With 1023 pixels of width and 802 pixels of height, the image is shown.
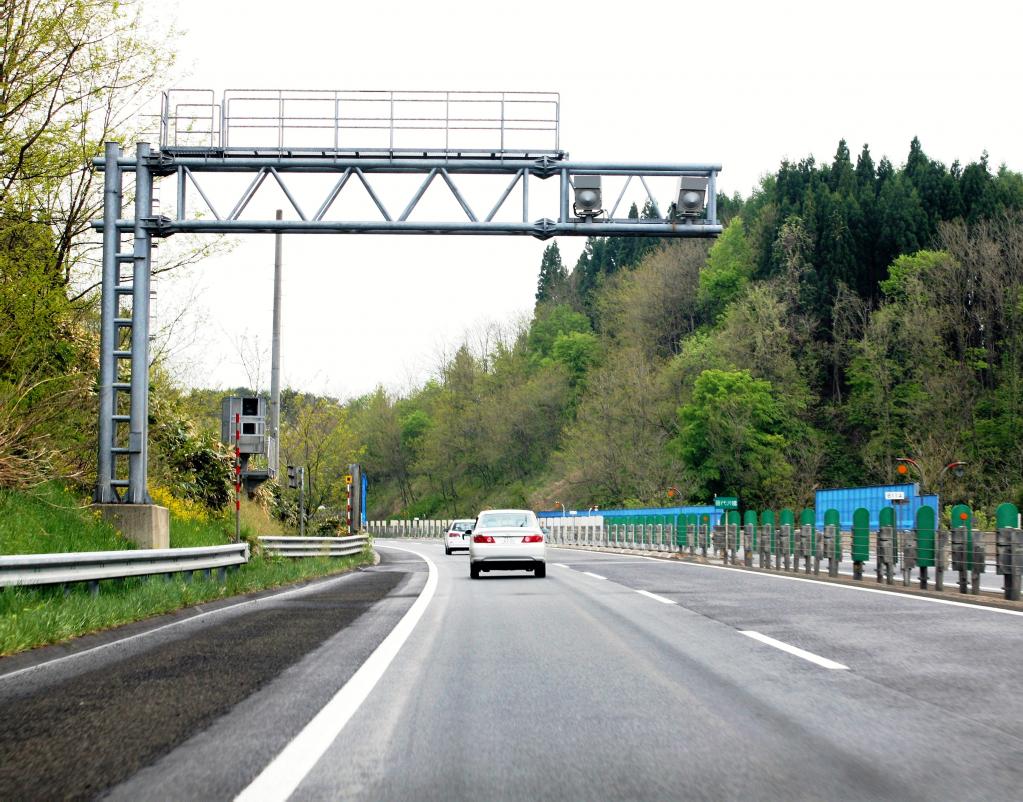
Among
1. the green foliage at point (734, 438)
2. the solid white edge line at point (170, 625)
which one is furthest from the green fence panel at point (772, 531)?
the green foliage at point (734, 438)

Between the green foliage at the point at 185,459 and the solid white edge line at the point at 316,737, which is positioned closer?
the solid white edge line at the point at 316,737

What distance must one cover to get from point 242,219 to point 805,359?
76.3 metres

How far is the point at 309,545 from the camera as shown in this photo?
1219 inches

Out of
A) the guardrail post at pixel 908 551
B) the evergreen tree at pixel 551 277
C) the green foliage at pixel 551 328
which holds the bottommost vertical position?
the guardrail post at pixel 908 551

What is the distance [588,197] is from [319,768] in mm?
17674

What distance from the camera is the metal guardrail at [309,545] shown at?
92.3ft

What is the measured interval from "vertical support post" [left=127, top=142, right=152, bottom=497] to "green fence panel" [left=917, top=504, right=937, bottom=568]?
1260 centimetres

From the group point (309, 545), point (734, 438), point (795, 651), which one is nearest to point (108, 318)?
point (309, 545)

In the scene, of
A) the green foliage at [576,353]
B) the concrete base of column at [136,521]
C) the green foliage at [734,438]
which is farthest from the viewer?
the green foliage at [576,353]

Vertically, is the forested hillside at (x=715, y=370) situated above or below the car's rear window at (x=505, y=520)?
above

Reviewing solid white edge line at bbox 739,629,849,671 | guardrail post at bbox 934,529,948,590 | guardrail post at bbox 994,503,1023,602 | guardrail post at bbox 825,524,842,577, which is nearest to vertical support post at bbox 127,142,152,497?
solid white edge line at bbox 739,629,849,671

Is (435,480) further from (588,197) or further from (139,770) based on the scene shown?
(139,770)

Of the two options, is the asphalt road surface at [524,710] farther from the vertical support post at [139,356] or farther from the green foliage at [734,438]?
the green foliage at [734,438]

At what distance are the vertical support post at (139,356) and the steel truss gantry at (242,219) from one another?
17 millimetres
